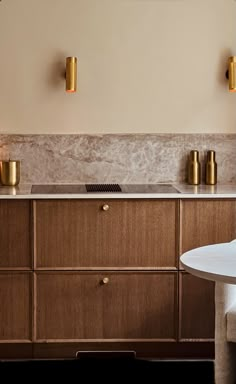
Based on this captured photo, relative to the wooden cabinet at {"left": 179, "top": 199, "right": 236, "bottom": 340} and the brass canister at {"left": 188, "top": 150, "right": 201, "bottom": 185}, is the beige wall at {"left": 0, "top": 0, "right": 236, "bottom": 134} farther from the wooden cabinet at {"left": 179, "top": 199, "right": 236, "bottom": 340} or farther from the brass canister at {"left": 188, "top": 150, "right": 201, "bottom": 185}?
the wooden cabinet at {"left": 179, "top": 199, "right": 236, "bottom": 340}

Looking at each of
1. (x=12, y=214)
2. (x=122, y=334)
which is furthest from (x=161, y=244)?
(x=12, y=214)

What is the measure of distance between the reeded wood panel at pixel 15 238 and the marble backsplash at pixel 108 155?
0.59 meters

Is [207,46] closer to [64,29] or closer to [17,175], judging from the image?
[64,29]

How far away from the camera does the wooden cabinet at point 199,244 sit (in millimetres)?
4391

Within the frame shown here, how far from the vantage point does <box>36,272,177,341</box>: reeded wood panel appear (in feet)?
14.4

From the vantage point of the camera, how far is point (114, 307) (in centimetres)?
440

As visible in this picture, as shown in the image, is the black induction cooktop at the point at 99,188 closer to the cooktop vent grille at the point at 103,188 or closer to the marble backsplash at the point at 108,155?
the cooktop vent grille at the point at 103,188

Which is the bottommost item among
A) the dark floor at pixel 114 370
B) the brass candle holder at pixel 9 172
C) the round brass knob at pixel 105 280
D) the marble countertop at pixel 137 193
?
the dark floor at pixel 114 370

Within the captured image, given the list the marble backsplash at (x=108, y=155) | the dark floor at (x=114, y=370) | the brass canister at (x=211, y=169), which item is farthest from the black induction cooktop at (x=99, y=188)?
the dark floor at (x=114, y=370)

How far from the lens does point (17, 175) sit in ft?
15.7

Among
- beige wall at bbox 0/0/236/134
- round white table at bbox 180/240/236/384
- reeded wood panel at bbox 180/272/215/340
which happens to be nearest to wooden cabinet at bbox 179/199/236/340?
reeded wood panel at bbox 180/272/215/340

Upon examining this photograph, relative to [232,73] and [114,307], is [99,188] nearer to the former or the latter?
[114,307]

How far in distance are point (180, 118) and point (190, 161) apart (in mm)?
258

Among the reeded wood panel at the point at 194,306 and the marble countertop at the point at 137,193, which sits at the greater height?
the marble countertop at the point at 137,193
